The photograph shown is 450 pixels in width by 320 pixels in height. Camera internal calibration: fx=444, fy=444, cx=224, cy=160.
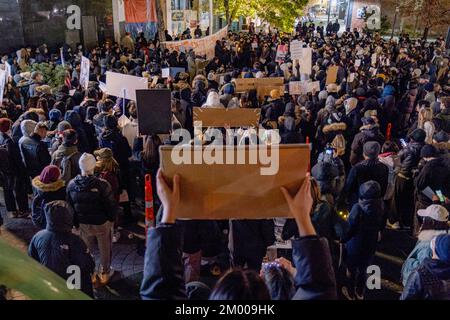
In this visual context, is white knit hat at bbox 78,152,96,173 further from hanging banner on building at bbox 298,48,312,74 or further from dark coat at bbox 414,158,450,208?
hanging banner on building at bbox 298,48,312,74

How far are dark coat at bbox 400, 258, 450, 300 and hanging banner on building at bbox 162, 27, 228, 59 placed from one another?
49.9 feet

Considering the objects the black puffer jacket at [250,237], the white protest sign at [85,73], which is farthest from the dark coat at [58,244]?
the white protest sign at [85,73]

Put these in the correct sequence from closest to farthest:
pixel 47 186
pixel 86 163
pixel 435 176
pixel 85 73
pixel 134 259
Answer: pixel 86 163, pixel 47 186, pixel 435 176, pixel 134 259, pixel 85 73

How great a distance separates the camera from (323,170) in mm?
5055

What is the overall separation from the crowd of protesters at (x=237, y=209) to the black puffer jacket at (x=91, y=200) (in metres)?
0.01

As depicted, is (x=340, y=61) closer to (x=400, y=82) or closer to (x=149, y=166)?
(x=400, y=82)

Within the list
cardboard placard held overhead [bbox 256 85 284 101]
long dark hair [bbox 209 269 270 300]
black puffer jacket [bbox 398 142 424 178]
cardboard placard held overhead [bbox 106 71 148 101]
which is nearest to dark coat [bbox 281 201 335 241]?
black puffer jacket [bbox 398 142 424 178]

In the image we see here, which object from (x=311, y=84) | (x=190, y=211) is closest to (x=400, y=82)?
(x=311, y=84)

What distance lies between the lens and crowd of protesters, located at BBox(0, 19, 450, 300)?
2229 mm

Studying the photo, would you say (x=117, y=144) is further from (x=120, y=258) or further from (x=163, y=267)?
(x=163, y=267)

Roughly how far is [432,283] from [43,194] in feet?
13.5

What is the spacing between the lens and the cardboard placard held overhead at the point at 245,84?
991 cm

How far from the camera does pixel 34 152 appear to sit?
640cm

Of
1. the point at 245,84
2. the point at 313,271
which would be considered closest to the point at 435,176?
the point at 313,271
